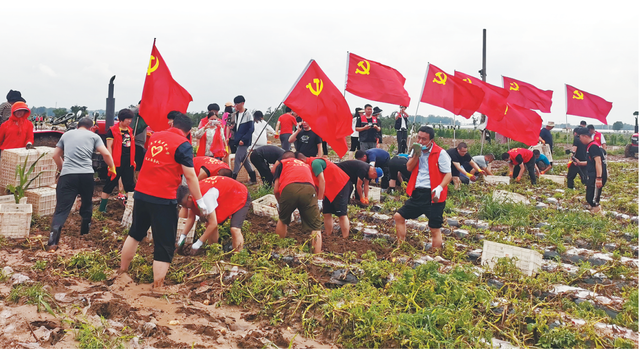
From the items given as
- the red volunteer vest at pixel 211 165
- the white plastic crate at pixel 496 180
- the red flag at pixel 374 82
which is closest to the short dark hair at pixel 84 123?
the red volunteer vest at pixel 211 165

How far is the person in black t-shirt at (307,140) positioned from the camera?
29.7 ft

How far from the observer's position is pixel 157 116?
7.00 meters

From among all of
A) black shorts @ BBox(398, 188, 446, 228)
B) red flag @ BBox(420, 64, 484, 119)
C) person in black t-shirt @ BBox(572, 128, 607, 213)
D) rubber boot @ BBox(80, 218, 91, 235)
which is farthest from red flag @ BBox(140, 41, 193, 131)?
person in black t-shirt @ BBox(572, 128, 607, 213)

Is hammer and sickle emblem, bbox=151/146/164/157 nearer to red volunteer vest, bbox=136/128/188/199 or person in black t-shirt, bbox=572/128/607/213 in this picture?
red volunteer vest, bbox=136/128/188/199

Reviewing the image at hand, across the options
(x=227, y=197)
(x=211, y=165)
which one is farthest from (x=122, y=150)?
(x=227, y=197)

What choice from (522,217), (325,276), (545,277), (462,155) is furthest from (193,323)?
(462,155)

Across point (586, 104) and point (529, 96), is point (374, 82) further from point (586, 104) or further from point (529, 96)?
point (586, 104)

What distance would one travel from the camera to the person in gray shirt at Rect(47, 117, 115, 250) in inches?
222

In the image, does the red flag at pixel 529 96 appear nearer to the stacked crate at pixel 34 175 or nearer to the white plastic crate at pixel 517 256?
the white plastic crate at pixel 517 256

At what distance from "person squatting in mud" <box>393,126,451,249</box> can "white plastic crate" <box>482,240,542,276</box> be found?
69cm

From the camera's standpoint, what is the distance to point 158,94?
698 centimetres

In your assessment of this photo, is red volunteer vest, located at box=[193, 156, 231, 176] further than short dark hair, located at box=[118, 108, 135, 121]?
No

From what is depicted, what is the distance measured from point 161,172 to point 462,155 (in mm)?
7388

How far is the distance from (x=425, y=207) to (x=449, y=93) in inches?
209
